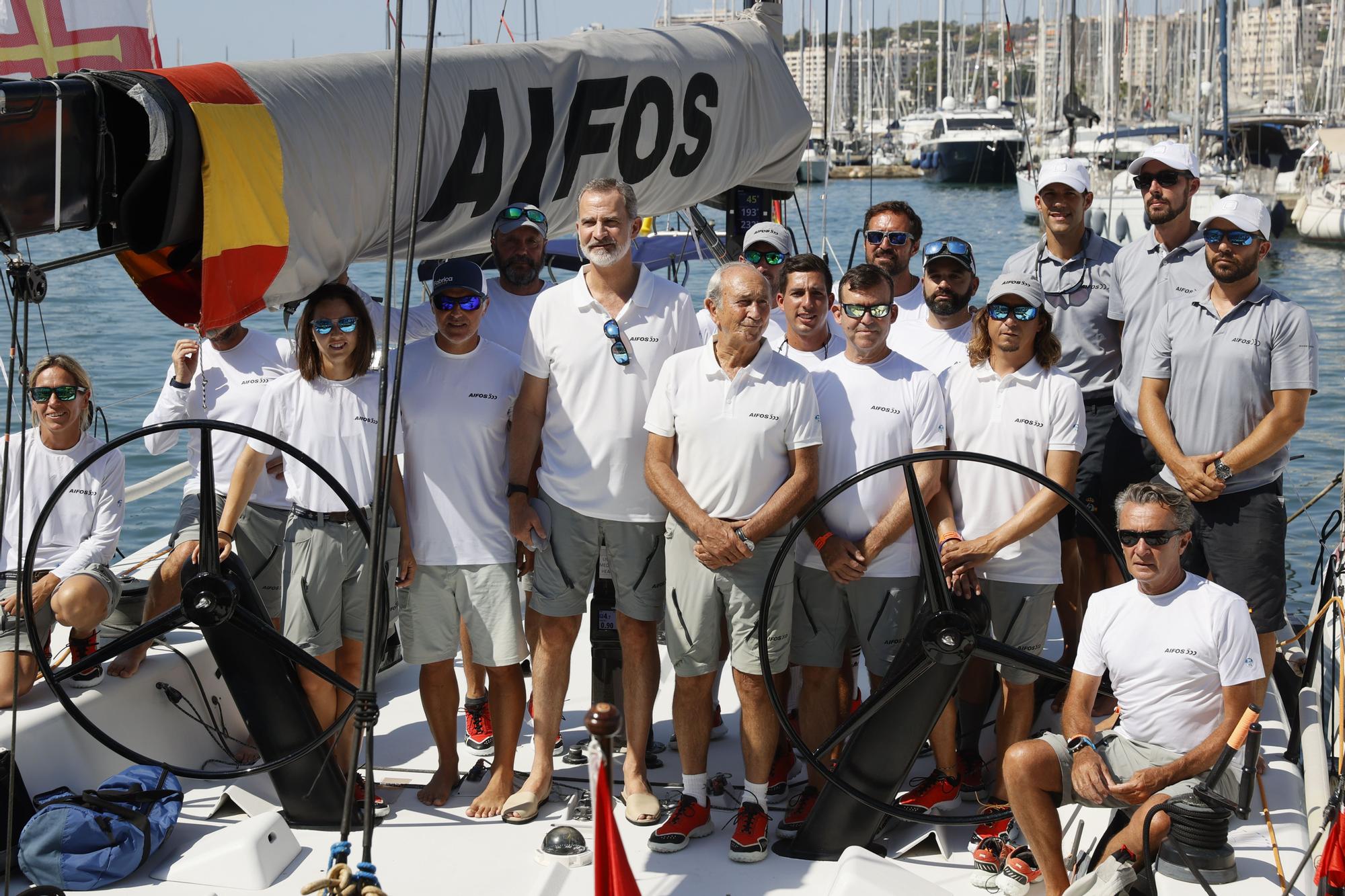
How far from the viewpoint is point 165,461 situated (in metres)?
13.8

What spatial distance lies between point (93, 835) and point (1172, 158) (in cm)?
394

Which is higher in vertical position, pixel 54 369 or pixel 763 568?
pixel 54 369

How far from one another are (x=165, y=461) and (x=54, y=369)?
976 centimetres

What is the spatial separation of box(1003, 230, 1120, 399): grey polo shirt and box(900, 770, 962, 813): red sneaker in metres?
1.50

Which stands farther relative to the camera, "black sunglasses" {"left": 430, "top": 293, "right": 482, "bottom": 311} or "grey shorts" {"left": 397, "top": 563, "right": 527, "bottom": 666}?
"grey shorts" {"left": 397, "top": 563, "right": 527, "bottom": 666}

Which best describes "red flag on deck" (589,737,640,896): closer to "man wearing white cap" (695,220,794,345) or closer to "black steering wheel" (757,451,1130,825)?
"black steering wheel" (757,451,1130,825)

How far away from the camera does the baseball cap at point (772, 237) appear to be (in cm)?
479

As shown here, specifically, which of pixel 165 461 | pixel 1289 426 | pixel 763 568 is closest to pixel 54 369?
pixel 763 568

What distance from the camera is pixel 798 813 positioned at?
4.12 meters

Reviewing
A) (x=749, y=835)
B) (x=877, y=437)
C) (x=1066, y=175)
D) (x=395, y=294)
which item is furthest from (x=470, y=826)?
(x=395, y=294)

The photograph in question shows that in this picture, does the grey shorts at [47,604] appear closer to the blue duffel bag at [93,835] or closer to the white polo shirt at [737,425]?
the blue duffel bag at [93,835]

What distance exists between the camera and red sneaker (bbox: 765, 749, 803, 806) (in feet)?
14.2

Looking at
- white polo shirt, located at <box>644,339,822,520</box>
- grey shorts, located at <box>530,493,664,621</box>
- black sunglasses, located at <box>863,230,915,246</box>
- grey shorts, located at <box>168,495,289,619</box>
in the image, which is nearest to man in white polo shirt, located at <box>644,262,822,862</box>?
white polo shirt, located at <box>644,339,822,520</box>

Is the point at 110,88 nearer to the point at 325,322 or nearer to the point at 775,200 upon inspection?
the point at 325,322
